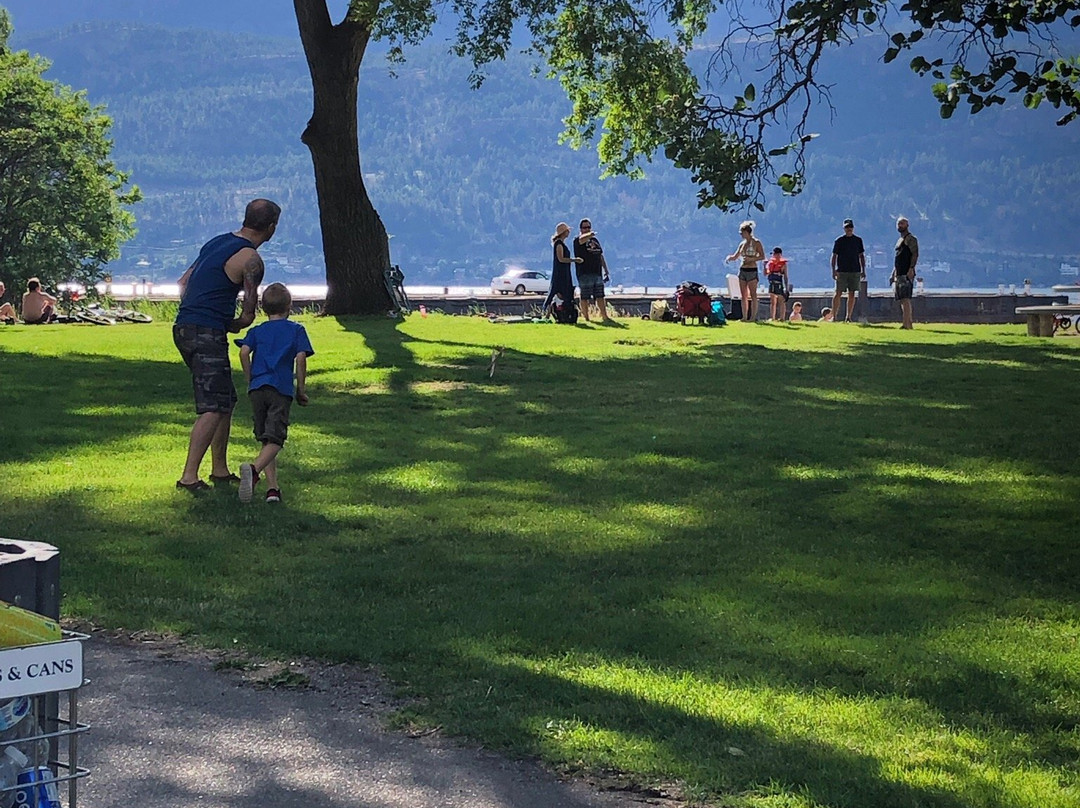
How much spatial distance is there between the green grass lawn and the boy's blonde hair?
3.83 ft

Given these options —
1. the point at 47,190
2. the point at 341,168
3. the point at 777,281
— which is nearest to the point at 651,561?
the point at 341,168

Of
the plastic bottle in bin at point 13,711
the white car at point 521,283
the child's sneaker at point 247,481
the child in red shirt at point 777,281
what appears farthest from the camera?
the white car at point 521,283

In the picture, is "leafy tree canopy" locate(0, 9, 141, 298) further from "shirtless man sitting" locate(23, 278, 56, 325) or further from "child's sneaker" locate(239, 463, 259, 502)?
"child's sneaker" locate(239, 463, 259, 502)

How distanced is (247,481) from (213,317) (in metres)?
1.11

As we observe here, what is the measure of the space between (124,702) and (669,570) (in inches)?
118

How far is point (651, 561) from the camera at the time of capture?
755 centimetres

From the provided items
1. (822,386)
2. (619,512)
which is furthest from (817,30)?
(619,512)

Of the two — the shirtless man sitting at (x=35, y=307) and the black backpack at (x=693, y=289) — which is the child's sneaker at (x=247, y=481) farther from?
the shirtless man sitting at (x=35, y=307)

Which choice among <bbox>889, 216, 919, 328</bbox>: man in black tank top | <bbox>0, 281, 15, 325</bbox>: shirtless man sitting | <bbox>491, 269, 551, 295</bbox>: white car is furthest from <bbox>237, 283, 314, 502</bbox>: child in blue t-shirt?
<bbox>491, 269, 551, 295</bbox>: white car

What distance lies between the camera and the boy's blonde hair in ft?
30.3

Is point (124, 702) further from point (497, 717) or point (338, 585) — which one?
point (338, 585)

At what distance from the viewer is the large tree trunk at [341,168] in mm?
26109

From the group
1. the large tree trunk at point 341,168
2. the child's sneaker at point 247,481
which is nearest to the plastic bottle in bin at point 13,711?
the child's sneaker at point 247,481

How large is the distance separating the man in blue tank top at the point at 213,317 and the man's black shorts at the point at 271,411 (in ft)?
1.16
